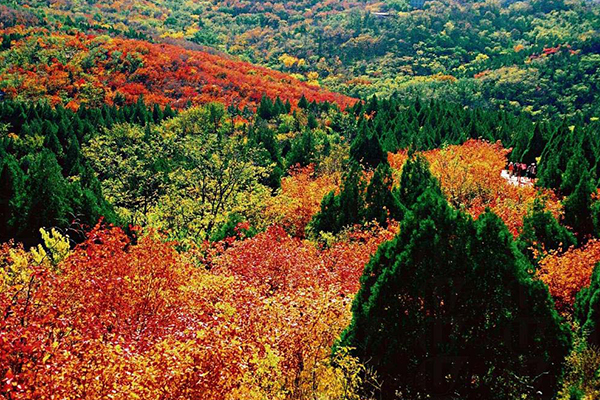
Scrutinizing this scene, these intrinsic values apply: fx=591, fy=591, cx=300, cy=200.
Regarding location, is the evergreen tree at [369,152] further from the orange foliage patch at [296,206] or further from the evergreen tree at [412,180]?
the evergreen tree at [412,180]

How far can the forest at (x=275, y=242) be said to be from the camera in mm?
12188

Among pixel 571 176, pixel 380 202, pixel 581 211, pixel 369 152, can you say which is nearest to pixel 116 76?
pixel 369 152

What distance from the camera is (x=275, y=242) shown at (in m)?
23.9

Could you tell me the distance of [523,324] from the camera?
13.5m

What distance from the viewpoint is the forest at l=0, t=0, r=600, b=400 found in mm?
12188

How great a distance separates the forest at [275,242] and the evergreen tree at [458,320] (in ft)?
0.15

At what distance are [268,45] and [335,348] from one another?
5873 inches

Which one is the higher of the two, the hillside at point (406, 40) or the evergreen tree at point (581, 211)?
the evergreen tree at point (581, 211)

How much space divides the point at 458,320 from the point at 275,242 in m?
11.3

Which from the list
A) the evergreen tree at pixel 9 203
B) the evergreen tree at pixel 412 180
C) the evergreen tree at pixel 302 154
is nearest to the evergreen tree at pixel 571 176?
the evergreen tree at pixel 412 180

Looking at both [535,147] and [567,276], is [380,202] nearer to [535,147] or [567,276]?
[567,276]

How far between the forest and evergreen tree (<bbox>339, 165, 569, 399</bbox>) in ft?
0.15

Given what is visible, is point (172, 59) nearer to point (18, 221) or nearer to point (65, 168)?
point (65, 168)

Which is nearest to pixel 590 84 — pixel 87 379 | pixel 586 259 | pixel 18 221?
pixel 586 259
